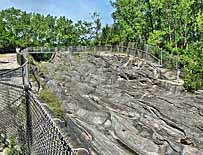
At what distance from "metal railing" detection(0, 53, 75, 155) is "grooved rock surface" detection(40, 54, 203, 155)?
1378 millimetres

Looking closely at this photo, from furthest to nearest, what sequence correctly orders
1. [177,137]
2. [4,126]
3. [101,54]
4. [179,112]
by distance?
1. [101,54]
2. [179,112]
3. [177,137]
4. [4,126]

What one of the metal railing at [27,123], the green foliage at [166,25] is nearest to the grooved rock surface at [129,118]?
the metal railing at [27,123]

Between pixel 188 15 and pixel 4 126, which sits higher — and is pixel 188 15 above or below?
above

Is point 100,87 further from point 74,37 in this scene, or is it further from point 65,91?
point 74,37

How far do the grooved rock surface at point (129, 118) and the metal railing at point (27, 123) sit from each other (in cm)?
138

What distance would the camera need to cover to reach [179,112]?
1917 cm

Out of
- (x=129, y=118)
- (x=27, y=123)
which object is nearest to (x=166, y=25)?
(x=129, y=118)

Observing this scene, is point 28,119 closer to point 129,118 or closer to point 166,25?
point 129,118

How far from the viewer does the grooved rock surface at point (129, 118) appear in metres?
14.4

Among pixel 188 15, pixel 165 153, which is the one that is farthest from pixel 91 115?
pixel 188 15

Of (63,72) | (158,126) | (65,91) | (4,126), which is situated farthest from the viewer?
(63,72)

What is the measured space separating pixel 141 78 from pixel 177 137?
16.4 meters

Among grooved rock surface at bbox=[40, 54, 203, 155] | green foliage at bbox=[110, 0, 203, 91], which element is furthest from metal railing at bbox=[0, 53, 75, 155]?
green foliage at bbox=[110, 0, 203, 91]

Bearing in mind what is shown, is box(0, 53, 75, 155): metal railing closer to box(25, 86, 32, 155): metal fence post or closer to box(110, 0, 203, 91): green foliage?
box(25, 86, 32, 155): metal fence post
